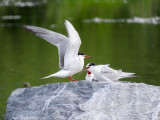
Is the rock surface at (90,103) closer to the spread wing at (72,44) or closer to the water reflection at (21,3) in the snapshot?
the spread wing at (72,44)

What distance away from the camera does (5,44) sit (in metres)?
25.4

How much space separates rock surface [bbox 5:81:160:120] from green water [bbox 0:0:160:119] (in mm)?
2385

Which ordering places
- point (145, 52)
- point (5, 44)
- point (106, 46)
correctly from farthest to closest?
point (5, 44) < point (106, 46) < point (145, 52)

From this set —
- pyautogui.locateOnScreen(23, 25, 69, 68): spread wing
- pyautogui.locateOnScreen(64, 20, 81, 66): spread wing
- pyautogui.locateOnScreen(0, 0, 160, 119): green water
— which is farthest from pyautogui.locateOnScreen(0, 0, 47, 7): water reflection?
pyautogui.locateOnScreen(64, 20, 81, 66): spread wing

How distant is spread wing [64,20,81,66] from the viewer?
7.93 m

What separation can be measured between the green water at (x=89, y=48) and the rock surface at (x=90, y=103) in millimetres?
2385

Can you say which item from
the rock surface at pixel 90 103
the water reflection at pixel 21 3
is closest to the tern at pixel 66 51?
the rock surface at pixel 90 103

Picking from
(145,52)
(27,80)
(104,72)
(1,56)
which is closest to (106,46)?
(145,52)

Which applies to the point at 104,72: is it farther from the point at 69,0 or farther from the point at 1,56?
the point at 69,0

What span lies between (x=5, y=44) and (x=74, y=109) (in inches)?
738

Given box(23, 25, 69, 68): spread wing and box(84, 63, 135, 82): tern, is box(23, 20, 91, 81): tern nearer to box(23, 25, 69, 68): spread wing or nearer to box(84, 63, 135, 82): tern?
box(23, 25, 69, 68): spread wing

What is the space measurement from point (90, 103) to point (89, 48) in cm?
1526

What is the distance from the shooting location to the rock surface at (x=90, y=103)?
7.29m

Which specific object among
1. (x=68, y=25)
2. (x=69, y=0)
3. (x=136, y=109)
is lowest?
(x=69, y=0)
